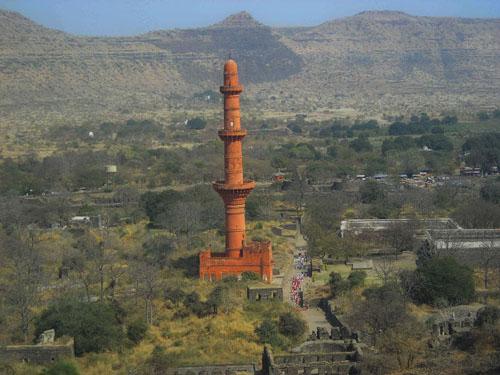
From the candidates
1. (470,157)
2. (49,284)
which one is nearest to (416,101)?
(470,157)

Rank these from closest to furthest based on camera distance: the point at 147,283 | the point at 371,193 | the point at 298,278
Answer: the point at 147,283
the point at 298,278
the point at 371,193

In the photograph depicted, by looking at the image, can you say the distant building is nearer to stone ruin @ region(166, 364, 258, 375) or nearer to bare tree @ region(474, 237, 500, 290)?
bare tree @ region(474, 237, 500, 290)

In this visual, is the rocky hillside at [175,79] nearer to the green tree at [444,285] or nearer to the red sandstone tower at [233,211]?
the red sandstone tower at [233,211]

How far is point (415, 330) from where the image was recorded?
2333 cm

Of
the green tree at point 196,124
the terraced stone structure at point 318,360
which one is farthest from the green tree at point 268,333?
the green tree at point 196,124

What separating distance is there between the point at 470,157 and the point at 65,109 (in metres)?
82.0

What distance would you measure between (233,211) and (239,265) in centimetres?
177

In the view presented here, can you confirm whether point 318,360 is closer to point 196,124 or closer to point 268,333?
point 268,333

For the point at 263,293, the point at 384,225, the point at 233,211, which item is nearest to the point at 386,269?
the point at 263,293

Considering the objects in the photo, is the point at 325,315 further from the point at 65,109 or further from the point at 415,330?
the point at 65,109

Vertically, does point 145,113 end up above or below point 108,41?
below

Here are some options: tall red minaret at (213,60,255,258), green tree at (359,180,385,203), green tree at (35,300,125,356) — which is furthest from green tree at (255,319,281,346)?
green tree at (359,180,385,203)

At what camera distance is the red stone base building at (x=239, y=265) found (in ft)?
102

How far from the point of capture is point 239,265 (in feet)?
102
